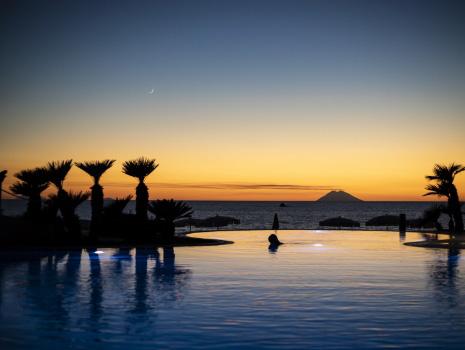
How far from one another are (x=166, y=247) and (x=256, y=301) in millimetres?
18358

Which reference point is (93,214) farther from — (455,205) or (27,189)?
(455,205)

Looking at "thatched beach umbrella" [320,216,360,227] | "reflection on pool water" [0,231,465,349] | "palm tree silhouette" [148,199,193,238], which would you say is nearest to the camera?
"reflection on pool water" [0,231,465,349]

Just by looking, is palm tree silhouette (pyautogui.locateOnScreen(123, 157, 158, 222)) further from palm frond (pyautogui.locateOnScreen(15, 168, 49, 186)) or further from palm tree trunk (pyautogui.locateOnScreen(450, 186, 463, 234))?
palm tree trunk (pyautogui.locateOnScreen(450, 186, 463, 234))

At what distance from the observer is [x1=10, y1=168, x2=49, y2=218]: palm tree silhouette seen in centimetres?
3584

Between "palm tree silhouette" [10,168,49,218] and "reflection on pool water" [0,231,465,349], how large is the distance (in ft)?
40.1

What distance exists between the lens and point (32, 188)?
36219mm

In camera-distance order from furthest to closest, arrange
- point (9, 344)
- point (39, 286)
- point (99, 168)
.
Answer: point (99, 168) → point (39, 286) → point (9, 344)

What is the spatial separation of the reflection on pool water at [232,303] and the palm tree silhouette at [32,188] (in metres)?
12.2

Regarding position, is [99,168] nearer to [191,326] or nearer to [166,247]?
[166,247]

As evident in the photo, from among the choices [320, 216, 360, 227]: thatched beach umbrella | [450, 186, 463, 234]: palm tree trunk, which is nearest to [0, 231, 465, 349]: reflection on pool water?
[450, 186, 463, 234]: palm tree trunk

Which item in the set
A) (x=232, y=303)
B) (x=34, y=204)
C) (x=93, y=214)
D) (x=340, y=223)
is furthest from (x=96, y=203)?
(x=340, y=223)

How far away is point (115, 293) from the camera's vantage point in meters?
15.0

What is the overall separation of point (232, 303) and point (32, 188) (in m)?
25.9

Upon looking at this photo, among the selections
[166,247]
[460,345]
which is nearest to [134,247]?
[166,247]
